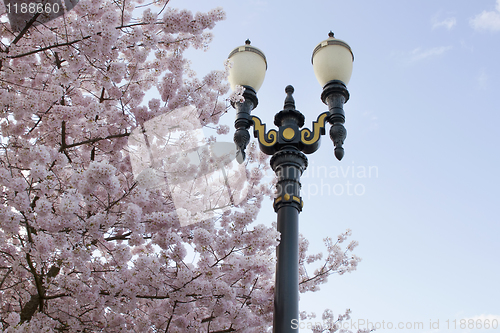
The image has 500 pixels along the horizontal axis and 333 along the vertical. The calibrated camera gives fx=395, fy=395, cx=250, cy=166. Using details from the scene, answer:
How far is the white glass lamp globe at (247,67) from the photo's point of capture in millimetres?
4543

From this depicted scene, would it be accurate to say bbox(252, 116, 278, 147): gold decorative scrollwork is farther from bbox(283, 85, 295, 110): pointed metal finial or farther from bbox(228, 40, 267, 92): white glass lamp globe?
→ bbox(228, 40, 267, 92): white glass lamp globe

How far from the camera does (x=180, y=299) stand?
143 inches

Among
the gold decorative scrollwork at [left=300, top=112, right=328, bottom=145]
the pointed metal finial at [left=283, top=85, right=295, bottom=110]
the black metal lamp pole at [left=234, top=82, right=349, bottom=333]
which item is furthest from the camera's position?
the pointed metal finial at [left=283, top=85, right=295, bottom=110]

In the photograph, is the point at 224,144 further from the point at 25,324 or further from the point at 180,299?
the point at 25,324

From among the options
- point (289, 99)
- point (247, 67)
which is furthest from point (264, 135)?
point (247, 67)

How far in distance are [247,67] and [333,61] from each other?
0.99 m

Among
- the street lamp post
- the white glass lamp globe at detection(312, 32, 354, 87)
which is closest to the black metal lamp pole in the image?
the street lamp post

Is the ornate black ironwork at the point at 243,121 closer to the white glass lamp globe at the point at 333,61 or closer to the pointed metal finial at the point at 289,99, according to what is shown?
the pointed metal finial at the point at 289,99

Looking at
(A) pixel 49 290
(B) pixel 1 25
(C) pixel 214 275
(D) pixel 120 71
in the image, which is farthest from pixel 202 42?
(A) pixel 49 290

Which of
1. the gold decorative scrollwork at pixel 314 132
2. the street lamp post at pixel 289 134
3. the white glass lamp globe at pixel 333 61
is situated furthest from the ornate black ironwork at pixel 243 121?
the white glass lamp globe at pixel 333 61

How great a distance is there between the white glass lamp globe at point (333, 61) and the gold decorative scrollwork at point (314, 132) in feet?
1.82

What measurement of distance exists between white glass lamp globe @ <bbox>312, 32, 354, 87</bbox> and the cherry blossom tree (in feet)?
3.74

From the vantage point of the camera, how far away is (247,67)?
15.0 ft

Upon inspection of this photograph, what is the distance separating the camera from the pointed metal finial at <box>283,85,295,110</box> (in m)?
4.50
